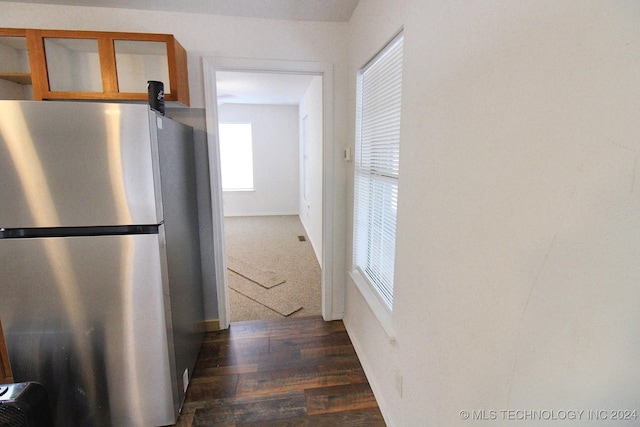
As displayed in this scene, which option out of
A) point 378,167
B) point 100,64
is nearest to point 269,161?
point 100,64

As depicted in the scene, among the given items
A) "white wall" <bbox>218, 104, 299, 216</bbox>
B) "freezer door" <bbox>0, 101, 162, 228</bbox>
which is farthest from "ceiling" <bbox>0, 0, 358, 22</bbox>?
"white wall" <bbox>218, 104, 299, 216</bbox>

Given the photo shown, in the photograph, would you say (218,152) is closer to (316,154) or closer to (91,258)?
(91,258)

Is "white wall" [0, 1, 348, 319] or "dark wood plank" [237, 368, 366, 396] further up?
"white wall" [0, 1, 348, 319]

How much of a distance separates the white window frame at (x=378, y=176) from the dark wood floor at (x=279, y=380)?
0.57 m

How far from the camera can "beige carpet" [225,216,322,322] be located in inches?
112

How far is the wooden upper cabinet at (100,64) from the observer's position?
1.75 m

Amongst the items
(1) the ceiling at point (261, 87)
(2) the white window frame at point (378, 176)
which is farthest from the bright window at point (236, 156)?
(2) the white window frame at point (378, 176)

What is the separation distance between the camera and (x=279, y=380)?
1944mm

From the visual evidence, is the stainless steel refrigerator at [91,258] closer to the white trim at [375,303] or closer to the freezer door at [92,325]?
the freezer door at [92,325]

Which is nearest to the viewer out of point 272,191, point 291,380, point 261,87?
point 291,380

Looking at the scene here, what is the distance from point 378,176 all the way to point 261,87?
11.9ft

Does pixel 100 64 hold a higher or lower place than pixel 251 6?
lower

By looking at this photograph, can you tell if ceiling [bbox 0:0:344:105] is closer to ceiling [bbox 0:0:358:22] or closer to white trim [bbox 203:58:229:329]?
ceiling [bbox 0:0:358:22]

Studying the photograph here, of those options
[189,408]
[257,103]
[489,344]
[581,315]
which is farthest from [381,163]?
[257,103]
